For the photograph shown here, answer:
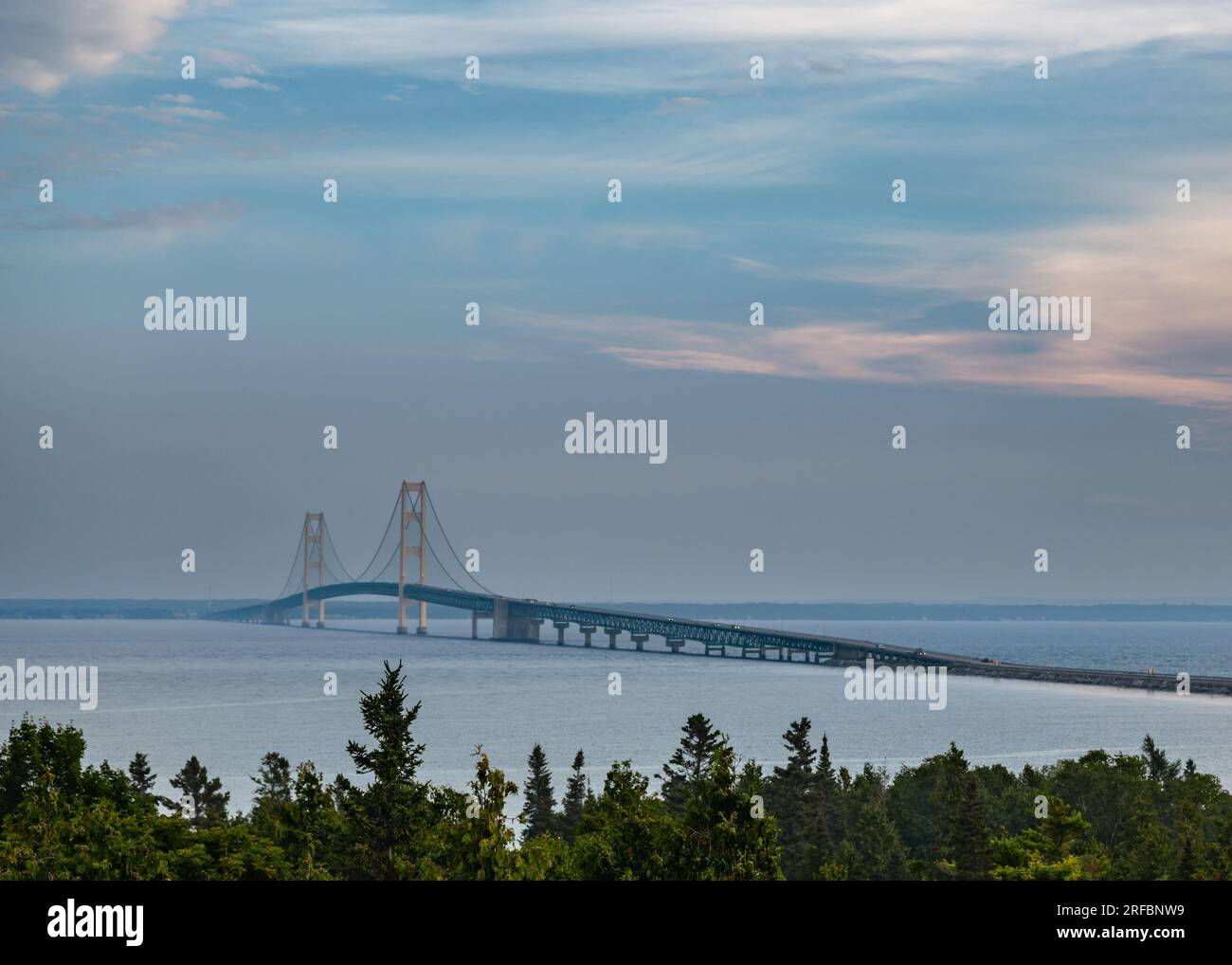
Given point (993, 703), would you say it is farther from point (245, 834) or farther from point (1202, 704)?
point (245, 834)

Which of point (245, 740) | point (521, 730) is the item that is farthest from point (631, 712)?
→ point (245, 740)

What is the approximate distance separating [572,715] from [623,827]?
70032mm

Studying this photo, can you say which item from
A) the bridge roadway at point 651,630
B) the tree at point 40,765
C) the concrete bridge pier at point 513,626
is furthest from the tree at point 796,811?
the concrete bridge pier at point 513,626

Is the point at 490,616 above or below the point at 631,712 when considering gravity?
above

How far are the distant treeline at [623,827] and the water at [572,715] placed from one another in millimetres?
20700

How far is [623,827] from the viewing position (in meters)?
24.4

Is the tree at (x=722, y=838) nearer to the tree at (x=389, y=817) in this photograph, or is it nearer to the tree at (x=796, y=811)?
the tree at (x=389, y=817)

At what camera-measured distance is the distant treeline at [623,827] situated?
2325 centimetres

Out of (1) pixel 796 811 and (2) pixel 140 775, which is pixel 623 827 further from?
(2) pixel 140 775

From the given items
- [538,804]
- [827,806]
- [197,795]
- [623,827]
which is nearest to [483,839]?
[623,827]

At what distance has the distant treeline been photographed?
76.3 feet
